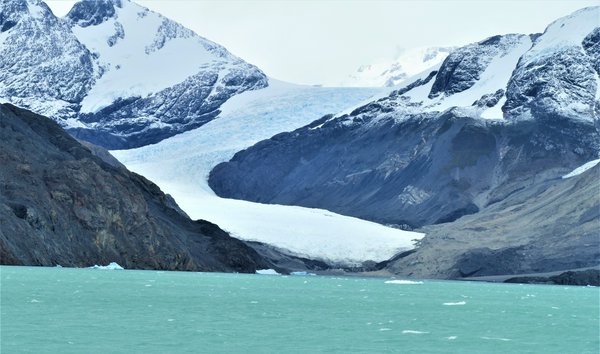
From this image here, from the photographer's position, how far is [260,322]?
73750 millimetres

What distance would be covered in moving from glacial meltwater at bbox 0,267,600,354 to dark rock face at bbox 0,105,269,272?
1437 inches

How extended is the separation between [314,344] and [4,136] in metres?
110

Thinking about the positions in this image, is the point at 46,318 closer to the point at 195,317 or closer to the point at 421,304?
the point at 195,317

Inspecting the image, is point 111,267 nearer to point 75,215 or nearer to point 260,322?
point 75,215

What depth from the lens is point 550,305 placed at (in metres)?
112

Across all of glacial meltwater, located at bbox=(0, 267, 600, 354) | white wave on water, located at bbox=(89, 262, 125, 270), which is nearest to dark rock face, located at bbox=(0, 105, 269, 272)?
white wave on water, located at bbox=(89, 262, 125, 270)

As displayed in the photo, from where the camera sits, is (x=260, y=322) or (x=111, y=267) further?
(x=111, y=267)

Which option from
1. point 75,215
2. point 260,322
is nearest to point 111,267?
point 75,215

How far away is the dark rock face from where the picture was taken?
14825 centimetres

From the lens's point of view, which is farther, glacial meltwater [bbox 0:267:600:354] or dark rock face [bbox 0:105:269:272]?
dark rock face [bbox 0:105:269:272]

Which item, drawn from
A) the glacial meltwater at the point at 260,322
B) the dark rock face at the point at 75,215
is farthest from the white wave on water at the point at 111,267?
the glacial meltwater at the point at 260,322

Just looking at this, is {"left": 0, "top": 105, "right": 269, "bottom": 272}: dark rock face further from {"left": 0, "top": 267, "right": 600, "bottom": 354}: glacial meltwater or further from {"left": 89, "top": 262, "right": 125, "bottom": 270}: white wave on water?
{"left": 0, "top": 267, "right": 600, "bottom": 354}: glacial meltwater

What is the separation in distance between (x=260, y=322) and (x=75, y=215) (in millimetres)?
90997

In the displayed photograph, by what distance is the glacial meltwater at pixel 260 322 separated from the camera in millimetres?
60656
